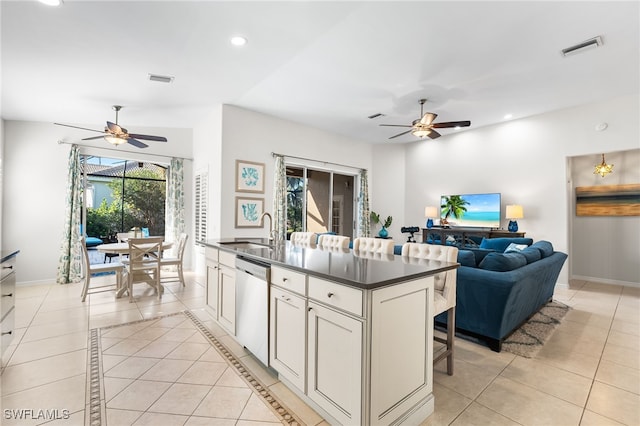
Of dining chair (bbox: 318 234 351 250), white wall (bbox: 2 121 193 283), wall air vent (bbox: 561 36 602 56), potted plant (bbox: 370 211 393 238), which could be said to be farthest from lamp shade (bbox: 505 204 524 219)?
white wall (bbox: 2 121 193 283)

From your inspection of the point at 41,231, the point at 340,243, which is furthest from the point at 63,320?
the point at 340,243

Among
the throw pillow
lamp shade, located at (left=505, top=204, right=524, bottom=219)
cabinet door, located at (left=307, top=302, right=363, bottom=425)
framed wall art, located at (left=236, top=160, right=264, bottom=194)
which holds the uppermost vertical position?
framed wall art, located at (left=236, top=160, right=264, bottom=194)

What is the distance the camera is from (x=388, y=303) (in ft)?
5.02

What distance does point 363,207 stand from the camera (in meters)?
7.49

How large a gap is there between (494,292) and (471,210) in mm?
4323

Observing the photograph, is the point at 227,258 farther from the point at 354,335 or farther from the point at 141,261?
the point at 141,261

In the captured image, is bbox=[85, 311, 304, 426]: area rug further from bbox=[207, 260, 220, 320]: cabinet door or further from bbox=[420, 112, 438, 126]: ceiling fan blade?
bbox=[420, 112, 438, 126]: ceiling fan blade

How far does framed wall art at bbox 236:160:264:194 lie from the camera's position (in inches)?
204

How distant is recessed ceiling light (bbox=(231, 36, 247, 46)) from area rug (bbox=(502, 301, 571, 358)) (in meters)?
4.11

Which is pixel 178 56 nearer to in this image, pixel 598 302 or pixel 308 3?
pixel 308 3

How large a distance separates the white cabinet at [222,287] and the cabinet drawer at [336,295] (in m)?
1.21

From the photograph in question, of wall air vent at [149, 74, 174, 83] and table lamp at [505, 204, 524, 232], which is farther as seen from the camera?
table lamp at [505, 204, 524, 232]

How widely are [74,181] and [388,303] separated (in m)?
6.06

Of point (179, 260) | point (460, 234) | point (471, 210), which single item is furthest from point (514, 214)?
point (179, 260)
